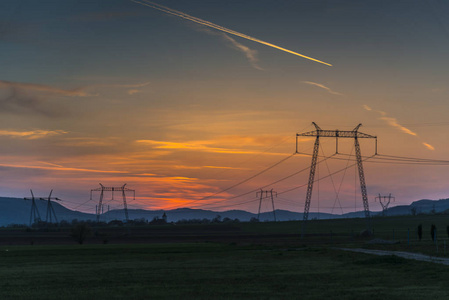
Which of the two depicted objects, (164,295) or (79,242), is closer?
(164,295)

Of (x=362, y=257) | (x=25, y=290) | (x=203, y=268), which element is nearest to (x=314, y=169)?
(x=362, y=257)

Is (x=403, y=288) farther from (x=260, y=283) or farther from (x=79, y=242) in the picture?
(x=79, y=242)

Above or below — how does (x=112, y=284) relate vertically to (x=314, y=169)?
below

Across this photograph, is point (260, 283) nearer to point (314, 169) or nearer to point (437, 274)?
point (437, 274)

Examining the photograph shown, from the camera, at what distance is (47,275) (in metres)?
51.9

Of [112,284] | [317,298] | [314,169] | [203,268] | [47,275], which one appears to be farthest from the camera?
[314,169]

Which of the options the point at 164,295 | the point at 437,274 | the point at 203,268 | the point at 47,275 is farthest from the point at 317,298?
the point at 47,275

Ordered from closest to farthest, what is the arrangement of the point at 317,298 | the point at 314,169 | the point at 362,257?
1. the point at 317,298
2. the point at 362,257
3. the point at 314,169

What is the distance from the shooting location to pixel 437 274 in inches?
1634

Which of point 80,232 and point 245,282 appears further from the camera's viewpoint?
point 80,232

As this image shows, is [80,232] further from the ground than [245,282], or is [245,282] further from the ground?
[80,232]

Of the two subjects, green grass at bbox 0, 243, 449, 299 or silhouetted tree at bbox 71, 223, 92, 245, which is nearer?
green grass at bbox 0, 243, 449, 299

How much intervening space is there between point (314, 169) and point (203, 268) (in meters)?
78.3

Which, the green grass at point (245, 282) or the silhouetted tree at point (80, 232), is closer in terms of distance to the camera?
the green grass at point (245, 282)
